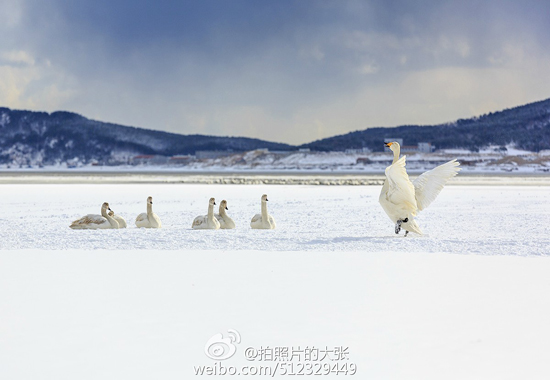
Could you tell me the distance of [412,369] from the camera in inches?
176

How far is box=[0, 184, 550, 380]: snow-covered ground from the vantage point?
4.63m

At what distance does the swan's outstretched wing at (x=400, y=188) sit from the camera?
1095 cm

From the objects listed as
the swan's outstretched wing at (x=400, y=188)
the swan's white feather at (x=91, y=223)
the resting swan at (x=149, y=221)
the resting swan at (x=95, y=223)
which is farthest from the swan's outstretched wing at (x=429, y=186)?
the swan's white feather at (x=91, y=223)

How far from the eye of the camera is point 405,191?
1116 centimetres

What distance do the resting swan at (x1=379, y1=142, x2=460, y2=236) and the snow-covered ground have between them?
1.32 feet

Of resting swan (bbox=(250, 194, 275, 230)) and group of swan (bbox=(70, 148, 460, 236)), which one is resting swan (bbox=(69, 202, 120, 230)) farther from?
resting swan (bbox=(250, 194, 275, 230))

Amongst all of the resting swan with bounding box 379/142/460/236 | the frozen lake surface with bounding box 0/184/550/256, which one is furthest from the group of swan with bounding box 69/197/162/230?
the resting swan with bounding box 379/142/460/236

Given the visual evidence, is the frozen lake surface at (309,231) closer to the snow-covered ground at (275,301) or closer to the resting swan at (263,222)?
the snow-covered ground at (275,301)

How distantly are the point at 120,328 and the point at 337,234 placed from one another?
7.61m

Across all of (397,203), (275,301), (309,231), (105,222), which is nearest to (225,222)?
(309,231)

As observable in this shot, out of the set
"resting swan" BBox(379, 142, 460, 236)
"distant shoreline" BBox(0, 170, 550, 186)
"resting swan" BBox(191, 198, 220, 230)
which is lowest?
"distant shoreline" BBox(0, 170, 550, 186)

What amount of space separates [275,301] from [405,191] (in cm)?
534

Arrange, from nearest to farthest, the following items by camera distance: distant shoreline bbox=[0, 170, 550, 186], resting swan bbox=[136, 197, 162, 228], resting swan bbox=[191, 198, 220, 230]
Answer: resting swan bbox=[191, 198, 220, 230] → resting swan bbox=[136, 197, 162, 228] → distant shoreline bbox=[0, 170, 550, 186]

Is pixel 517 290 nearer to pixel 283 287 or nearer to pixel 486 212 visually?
pixel 283 287
